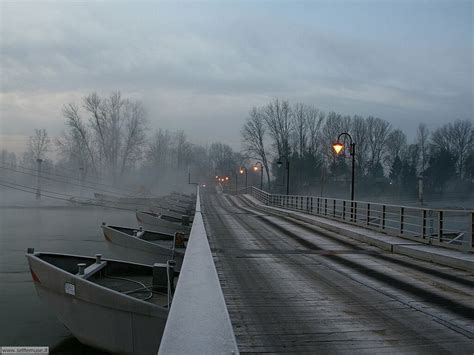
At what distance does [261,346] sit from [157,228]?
2793cm

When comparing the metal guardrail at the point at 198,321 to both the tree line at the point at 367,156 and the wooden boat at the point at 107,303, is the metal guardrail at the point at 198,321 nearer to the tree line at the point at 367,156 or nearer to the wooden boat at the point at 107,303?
the wooden boat at the point at 107,303

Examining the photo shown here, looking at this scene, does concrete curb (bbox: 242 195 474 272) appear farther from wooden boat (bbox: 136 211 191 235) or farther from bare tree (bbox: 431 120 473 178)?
bare tree (bbox: 431 120 473 178)

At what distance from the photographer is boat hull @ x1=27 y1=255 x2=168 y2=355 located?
9773 millimetres

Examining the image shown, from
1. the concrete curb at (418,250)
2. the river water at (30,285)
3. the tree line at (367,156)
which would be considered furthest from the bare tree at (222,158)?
the concrete curb at (418,250)

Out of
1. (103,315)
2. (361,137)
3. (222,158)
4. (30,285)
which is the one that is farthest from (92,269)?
(222,158)

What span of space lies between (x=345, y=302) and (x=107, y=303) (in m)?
5.42

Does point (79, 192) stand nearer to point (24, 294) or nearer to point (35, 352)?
point (24, 294)

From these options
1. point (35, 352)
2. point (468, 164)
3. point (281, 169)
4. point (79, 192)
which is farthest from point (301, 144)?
point (35, 352)

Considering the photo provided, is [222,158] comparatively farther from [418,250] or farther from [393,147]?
[418,250]

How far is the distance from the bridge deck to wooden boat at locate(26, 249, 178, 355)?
1.65 meters

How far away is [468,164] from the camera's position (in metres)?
90.6

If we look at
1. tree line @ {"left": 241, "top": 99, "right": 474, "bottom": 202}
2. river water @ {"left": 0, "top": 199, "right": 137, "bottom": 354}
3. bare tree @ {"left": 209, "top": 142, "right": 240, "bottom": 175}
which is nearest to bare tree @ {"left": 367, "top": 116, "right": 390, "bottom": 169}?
tree line @ {"left": 241, "top": 99, "right": 474, "bottom": 202}

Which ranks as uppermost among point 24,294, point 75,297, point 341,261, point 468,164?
point 468,164

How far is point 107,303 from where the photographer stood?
10.1 m
